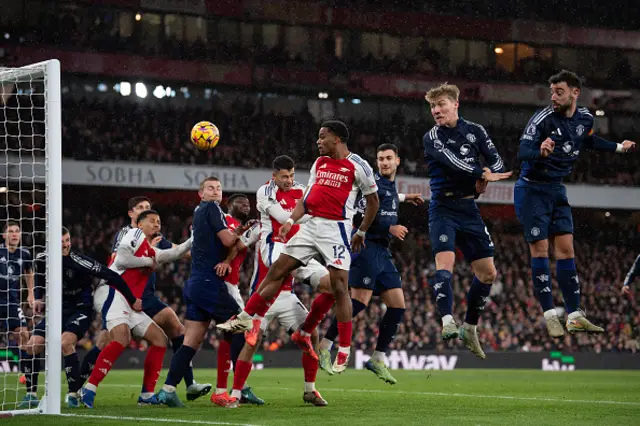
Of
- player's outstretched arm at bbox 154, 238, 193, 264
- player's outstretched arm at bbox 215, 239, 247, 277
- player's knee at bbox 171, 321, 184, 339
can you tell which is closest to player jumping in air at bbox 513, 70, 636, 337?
player's outstretched arm at bbox 215, 239, 247, 277

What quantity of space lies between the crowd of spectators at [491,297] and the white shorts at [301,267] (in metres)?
16.6

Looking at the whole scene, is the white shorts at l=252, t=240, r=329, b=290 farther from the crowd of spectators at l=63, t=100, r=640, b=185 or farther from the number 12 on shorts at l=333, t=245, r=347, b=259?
the crowd of spectators at l=63, t=100, r=640, b=185

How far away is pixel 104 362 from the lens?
1054cm

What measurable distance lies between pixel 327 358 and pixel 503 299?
23.7 m

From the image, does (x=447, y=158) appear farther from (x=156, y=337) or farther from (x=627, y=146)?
(x=156, y=337)

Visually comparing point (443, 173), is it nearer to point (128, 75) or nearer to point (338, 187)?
point (338, 187)

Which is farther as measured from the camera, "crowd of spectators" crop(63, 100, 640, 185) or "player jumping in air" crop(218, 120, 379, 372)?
"crowd of spectators" crop(63, 100, 640, 185)

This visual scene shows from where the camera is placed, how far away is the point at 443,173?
34.2 ft

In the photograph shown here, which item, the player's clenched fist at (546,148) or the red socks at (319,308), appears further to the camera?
the red socks at (319,308)

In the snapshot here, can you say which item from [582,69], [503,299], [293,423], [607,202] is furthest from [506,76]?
[293,423]

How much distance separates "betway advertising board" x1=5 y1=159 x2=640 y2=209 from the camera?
30750 mm

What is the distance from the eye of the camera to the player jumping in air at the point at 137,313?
1064 cm

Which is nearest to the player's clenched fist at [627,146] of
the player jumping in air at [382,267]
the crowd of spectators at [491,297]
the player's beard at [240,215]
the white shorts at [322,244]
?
the player jumping in air at [382,267]

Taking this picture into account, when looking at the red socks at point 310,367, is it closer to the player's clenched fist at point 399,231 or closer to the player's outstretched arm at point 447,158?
the player's clenched fist at point 399,231
